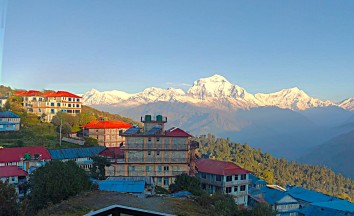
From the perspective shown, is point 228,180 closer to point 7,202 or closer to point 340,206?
point 340,206

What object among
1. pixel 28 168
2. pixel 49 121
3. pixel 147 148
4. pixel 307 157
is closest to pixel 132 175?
pixel 147 148

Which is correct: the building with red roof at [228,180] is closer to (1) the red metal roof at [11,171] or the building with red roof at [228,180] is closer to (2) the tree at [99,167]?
(2) the tree at [99,167]

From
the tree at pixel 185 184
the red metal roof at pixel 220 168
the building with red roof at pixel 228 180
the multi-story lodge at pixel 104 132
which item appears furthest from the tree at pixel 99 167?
the multi-story lodge at pixel 104 132

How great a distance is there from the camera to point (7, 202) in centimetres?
1348

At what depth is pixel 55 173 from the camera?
17391 mm

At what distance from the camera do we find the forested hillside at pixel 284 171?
6950 cm

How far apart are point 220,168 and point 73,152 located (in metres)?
15.6

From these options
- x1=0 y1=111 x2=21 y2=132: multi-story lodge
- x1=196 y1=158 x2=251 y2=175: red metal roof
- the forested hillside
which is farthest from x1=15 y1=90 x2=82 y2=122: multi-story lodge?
the forested hillside

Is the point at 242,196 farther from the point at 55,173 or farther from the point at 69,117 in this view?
the point at 69,117

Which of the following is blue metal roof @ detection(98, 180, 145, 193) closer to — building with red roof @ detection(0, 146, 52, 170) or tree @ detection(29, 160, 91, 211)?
tree @ detection(29, 160, 91, 211)

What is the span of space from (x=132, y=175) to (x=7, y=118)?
21.6 meters

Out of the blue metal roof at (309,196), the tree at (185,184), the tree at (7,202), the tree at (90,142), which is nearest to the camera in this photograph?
the tree at (7,202)

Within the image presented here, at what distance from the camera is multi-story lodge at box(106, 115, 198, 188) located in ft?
96.9

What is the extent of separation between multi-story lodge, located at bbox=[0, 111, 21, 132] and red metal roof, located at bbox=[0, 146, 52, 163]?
11357 mm
